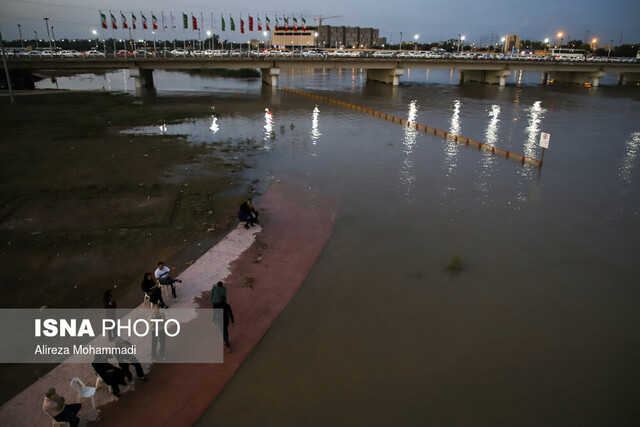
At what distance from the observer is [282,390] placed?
9.49 metres

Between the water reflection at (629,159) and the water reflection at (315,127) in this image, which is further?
the water reflection at (315,127)

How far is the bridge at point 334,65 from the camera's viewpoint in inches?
2635

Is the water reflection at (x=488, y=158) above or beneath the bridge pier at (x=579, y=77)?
beneath

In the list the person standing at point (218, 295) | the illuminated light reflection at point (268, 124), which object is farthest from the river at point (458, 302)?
the illuminated light reflection at point (268, 124)

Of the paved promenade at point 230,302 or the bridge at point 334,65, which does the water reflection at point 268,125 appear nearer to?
the paved promenade at point 230,302

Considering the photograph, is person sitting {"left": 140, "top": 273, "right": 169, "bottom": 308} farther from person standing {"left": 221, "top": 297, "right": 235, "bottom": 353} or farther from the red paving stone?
person standing {"left": 221, "top": 297, "right": 235, "bottom": 353}

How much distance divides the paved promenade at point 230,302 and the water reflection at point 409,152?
5435 millimetres

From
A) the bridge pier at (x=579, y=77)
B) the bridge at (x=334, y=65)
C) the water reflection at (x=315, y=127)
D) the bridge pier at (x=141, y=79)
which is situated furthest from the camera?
the bridge pier at (x=579, y=77)

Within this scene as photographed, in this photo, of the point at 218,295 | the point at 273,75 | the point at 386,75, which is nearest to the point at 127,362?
the point at 218,295

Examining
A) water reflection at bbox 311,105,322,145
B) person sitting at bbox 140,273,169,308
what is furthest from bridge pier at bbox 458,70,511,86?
person sitting at bbox 140,273,169,308

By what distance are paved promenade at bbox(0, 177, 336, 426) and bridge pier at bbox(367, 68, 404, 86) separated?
70.2 m

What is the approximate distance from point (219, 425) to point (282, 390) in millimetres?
1547

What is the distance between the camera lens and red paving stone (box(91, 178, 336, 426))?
8688mm

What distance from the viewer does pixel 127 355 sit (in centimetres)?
912
